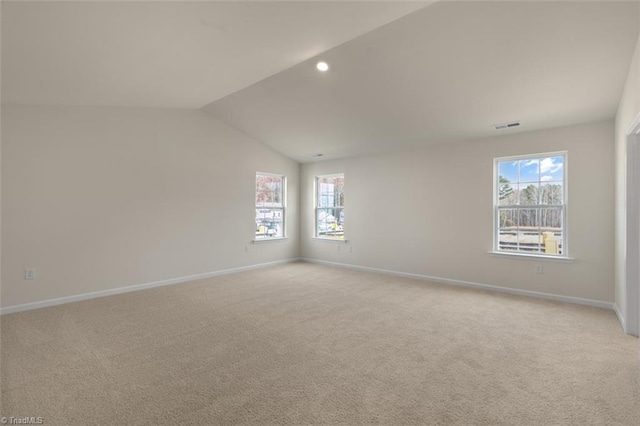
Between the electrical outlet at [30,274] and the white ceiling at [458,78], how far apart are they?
333 centimetres

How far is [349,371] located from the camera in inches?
90.7

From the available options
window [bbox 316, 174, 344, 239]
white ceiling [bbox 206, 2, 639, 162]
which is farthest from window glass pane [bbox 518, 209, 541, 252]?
window [bbox 316, 174, 344, 239]

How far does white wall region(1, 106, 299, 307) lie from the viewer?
3727mm

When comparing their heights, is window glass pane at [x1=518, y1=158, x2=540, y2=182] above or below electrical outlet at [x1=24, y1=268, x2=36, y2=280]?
above

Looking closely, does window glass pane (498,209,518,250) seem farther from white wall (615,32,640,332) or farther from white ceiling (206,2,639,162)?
white ceiling (206,2,639,162)

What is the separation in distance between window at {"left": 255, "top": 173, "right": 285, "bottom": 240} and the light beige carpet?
2.56m

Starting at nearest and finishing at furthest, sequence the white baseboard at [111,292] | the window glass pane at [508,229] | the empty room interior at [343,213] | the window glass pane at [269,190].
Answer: the empty room interior at [343,213] → the white baseboard at [111,292] → the window glass pane at [508,229] → the window glass pane at [269,190]

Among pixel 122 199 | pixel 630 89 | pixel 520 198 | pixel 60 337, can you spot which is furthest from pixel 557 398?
pixel 122 199

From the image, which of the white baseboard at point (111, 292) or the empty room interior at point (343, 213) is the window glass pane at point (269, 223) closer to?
the empty room interior at point (343, 213)

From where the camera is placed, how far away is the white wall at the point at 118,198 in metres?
3.73

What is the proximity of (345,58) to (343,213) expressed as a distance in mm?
3585

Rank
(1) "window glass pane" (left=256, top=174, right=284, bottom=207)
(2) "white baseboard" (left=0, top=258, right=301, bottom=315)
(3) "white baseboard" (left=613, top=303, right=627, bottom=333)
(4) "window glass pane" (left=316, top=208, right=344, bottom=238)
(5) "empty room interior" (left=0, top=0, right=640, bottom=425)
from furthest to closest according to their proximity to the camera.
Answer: (4) "window glass pane" (left=316, top=208, right=344, bottom=238) → (1) "window glass pane" (left=256, top=174, right=284, bottom=207) → (2) "white baseboard" (left=0, top=258, right=301, bottom=315) → (3) "white baseboard" (left=613, top=303, right=627, bottom=333) → (5) "empty room interior" (left=0, top=0, right=640, bottom=425)

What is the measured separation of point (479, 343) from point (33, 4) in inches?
165

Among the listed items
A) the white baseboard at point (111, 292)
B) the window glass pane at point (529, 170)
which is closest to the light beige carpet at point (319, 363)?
the white baseboard at point (111, 292)
